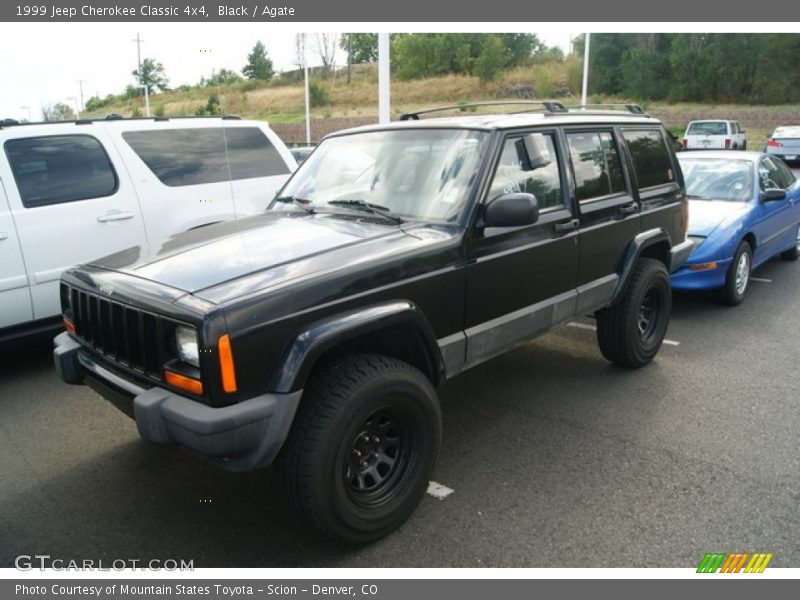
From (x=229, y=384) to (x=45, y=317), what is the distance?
3.45 meters

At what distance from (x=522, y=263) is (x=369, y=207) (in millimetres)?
960

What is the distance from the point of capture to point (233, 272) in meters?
2.84

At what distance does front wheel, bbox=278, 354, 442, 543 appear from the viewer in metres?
2.68

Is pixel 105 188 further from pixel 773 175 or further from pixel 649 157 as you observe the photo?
pixel 773 175

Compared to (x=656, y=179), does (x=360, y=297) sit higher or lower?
lower

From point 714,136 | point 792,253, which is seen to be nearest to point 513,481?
point 792,253

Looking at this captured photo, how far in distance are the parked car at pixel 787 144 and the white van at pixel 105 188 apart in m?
22.0

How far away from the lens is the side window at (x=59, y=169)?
5.15 metres

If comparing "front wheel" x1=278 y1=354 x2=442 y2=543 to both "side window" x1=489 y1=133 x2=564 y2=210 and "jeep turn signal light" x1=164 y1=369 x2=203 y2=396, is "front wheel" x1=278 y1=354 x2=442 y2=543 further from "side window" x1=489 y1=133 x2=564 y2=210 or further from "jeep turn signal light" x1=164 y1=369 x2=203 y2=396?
"side window" x1=489 y1=133 x2=564 y2=210

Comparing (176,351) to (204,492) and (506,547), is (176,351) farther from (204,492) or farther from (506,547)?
(506,547)

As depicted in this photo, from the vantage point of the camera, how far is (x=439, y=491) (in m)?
3.39

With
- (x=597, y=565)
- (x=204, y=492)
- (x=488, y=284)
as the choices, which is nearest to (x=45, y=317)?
(x=204, y=492)

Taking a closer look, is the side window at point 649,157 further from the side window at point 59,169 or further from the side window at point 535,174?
the side window at point 59,169

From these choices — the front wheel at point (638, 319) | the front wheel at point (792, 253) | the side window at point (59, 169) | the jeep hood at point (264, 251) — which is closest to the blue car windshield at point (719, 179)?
the front wheel at point (792, 253)
